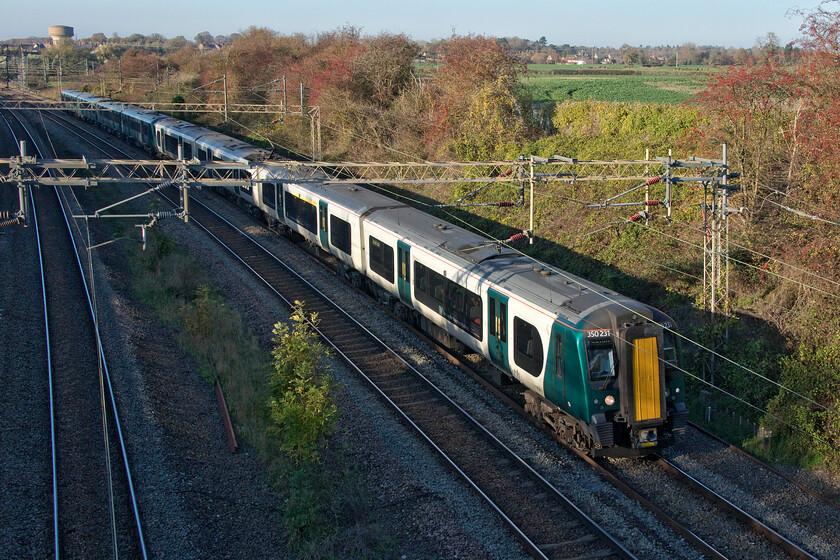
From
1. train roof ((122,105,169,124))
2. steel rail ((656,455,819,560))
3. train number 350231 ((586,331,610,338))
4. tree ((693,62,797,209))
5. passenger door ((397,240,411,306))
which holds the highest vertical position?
train roof ((122,105,169,124))

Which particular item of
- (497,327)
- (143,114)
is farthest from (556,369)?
(143,114)

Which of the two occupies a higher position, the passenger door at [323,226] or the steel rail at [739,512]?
the passenger door at [323,226]

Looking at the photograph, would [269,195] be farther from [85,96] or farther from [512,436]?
[85,96]

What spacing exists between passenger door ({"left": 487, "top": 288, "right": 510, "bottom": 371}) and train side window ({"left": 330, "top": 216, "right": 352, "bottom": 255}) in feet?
24.4

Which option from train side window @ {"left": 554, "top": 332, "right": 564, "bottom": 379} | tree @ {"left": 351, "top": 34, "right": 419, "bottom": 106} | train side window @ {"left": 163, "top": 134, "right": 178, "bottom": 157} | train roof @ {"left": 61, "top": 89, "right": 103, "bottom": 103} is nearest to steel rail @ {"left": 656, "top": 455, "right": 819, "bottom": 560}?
train side window @ {"left": 554, "top": 332, "right": 564, "bottom": 379}

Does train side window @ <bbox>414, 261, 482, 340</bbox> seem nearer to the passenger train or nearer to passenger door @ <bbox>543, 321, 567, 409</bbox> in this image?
the passenger train

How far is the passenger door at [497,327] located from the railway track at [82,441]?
6.84 meters

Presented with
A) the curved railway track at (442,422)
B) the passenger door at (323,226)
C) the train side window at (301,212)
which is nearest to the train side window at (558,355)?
the curved railway track at (442,422)

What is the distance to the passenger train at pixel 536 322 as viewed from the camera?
37.3 feet

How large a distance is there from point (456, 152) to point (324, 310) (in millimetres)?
13804

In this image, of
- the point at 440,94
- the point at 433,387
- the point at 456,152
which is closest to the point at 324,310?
the point at 433,387

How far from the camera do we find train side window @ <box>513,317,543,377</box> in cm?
1242

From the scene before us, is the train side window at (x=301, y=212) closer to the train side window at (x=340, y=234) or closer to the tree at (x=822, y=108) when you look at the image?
the train side window at (x=340, y=234)

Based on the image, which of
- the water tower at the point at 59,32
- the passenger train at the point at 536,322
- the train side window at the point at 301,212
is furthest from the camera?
the water tower at the point at 59,32
